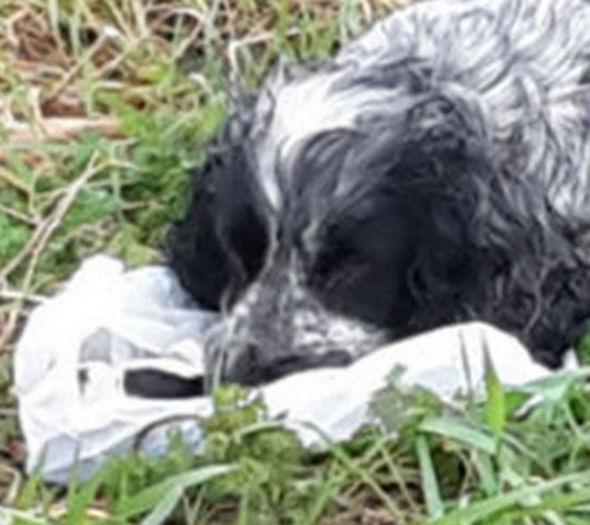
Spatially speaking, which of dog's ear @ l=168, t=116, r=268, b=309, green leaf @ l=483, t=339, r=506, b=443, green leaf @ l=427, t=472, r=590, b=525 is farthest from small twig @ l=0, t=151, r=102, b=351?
green leaf @ l=427, t=472, r=590, b=525

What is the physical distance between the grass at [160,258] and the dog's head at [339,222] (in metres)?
0.24

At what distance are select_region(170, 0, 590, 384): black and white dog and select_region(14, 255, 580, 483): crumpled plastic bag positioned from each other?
9 centimetres

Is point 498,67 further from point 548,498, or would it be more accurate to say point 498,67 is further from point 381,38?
point 548,498

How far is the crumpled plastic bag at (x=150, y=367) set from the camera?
4.57 metres

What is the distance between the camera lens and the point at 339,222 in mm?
4617

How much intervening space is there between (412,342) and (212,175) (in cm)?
47

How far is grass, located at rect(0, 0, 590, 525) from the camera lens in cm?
434

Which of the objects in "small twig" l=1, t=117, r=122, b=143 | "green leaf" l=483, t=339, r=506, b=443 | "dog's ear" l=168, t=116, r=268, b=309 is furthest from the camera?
"small twig" l=1, t=117, r=122, b=143

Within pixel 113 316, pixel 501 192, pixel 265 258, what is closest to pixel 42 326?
pixel 113 316

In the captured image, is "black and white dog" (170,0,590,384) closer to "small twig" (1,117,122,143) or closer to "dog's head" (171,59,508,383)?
"dog's head" (171,59,508,383)

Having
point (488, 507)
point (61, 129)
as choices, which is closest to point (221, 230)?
point (488, 507)

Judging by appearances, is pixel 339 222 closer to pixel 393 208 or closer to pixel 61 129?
pixel 393 208

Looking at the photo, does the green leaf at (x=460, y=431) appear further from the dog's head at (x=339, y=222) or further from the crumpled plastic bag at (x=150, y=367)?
the dog's head at (x=339, y=222)

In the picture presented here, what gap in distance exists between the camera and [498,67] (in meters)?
5.00
